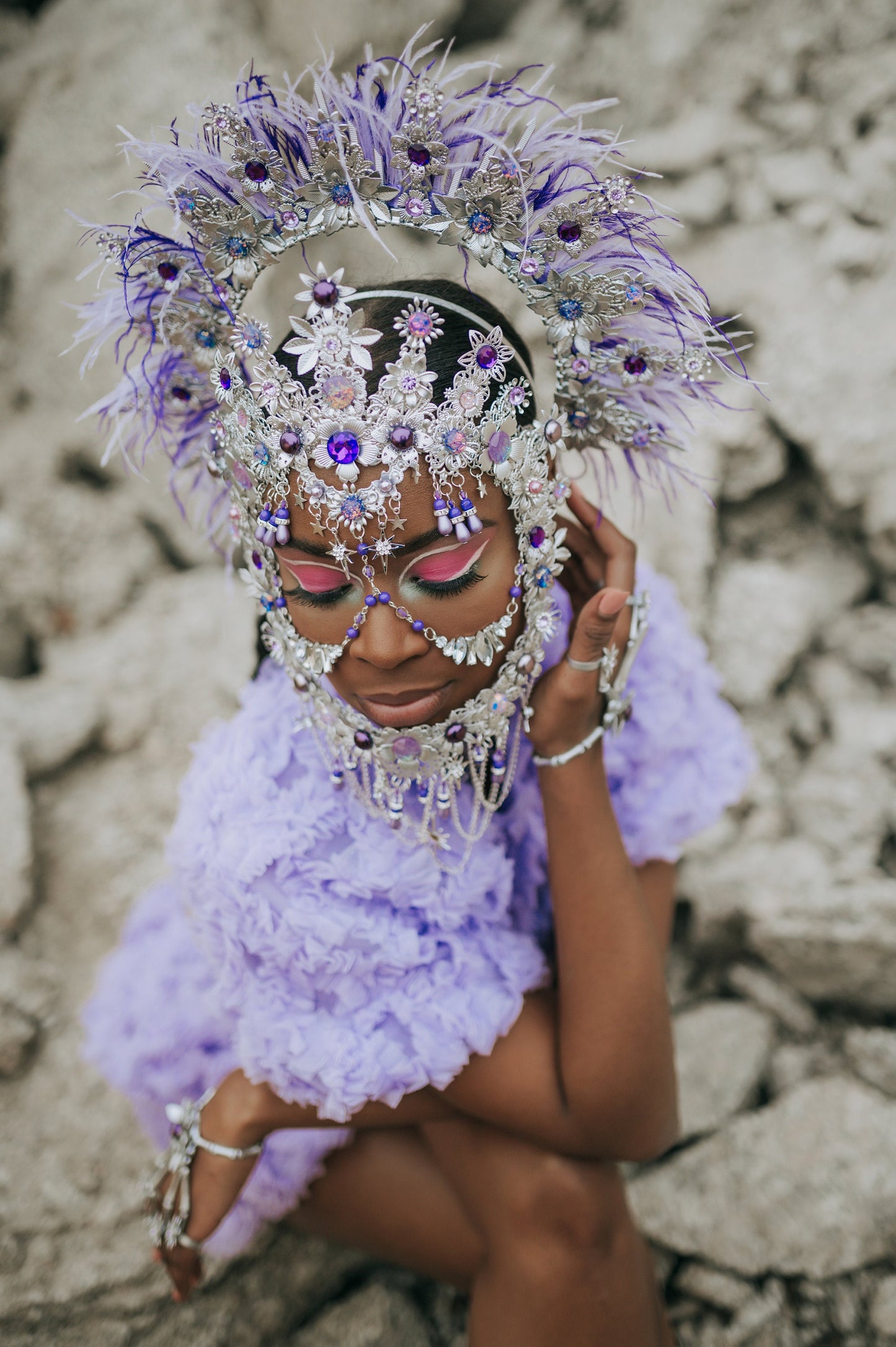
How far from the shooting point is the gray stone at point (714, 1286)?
79.6 inches

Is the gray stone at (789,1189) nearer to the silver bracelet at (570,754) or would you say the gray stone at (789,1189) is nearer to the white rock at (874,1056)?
the white rock at (874,1056)

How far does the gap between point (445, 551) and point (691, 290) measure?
0.56m

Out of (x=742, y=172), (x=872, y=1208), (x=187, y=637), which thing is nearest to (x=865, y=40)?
(x=742, y=172)

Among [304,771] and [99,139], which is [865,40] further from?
[304,771]

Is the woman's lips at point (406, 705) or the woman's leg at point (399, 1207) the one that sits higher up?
the woman's lips at point (406, 705)

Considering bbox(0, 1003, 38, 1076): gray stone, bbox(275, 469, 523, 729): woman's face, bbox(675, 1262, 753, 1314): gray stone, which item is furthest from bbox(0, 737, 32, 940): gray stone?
bbox(675, 1262, 753, 1314): gray stone

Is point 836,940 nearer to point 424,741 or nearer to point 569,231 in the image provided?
point 424,741

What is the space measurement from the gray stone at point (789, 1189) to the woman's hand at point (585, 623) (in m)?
1.25

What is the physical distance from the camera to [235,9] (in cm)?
324

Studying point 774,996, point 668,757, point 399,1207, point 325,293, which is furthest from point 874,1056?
point 325,293

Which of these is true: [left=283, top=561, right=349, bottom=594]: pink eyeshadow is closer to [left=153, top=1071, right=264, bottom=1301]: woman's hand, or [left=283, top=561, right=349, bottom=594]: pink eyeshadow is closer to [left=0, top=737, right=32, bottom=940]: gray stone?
[left=153, top=1071, right=264, bottom=1301]: woman's hand

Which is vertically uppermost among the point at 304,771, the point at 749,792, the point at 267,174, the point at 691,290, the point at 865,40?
the point at 865,40

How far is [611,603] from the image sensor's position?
158 cm

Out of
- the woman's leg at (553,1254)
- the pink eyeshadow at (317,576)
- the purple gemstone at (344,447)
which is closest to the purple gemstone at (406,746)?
the pink eyeshadow at (317,576)
